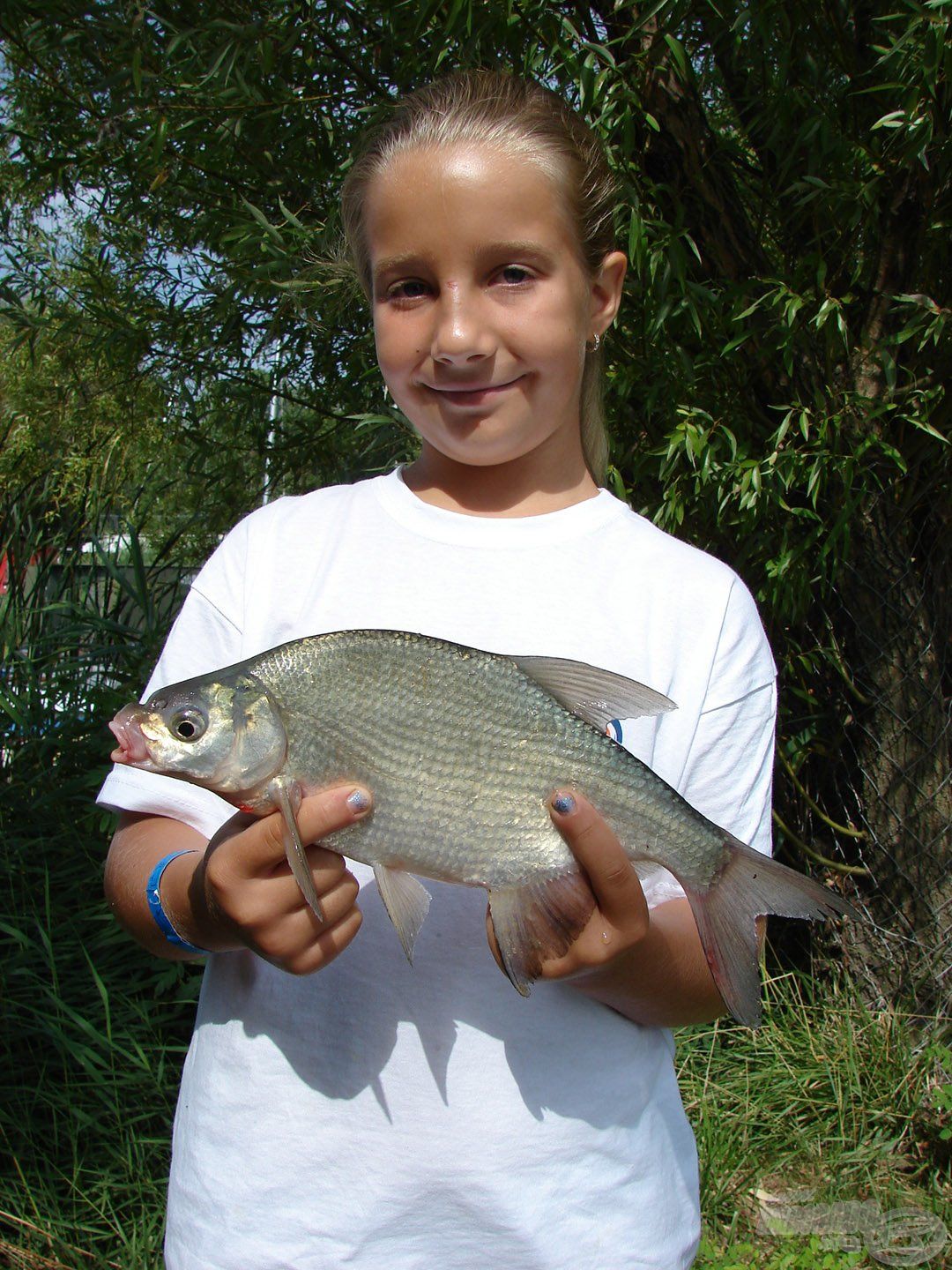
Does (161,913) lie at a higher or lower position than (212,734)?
lower

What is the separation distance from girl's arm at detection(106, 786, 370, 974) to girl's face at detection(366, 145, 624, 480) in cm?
60

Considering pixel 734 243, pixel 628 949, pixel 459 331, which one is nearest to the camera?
pixel 628 949

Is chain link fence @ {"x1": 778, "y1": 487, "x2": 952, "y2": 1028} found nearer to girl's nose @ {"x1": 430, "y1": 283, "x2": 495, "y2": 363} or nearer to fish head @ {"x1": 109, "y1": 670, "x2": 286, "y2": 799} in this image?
girl's nose @ {"x1": 430, "y1": 283, "x2": 495, "y2": 363}

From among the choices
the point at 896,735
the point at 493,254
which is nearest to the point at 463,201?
the point at 493,254

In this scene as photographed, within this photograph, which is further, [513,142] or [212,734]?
[513,142]

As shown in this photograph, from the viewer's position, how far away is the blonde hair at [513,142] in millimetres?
1497

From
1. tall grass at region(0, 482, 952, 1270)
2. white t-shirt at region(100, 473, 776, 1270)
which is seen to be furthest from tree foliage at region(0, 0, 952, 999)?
white t-shirt at region(100, 473, 776, 1270)

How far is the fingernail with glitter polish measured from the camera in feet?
3.73

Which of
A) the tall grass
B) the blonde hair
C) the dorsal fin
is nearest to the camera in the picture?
the dorsal fin

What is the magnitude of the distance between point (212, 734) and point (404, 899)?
0.28 m

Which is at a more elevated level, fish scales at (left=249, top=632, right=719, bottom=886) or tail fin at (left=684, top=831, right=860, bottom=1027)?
fish scales at (left=249, top=632, right=719, bottom=886)

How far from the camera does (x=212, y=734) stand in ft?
3.77

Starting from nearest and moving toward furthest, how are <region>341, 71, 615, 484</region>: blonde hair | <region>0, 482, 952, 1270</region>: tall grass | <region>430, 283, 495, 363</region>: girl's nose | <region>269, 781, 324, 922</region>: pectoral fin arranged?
1. <region>269, 781, 324, 922</region>: pectoral fin
2. <region>430, 283, 495, 363</region>: girl's nose
3. <region>341, 71, 615, 484</region>: blonde hair
4. <region>0, 482, 952, 1270</region>: tall grass

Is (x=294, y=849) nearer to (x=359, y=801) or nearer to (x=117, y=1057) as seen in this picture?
(x=359, y=801)
